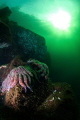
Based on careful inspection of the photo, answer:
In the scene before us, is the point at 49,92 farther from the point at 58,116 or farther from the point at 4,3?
the point at 4,3

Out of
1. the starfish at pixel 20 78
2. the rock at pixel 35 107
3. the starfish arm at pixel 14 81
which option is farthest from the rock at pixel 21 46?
Answer: the rock at pixel 35 107

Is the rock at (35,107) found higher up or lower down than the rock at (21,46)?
lower down

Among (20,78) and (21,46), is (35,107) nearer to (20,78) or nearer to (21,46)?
(20,78)

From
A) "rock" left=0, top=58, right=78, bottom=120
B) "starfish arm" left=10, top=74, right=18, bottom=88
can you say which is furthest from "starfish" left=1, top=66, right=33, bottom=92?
"rock" left=0, top=58, right=78, bottom=120

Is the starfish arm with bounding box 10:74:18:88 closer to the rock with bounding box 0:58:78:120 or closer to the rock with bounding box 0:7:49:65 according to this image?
the rock with bounding box 0:58:78:120

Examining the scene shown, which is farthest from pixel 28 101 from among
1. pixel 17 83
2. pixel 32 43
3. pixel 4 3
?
pixel 4 3

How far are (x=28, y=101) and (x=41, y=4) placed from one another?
1607 cm

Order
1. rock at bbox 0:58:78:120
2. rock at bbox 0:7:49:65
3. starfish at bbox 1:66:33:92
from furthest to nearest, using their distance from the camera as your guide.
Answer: rock at bbox 0:7:49:65
starfish at bbox 1:66:33:92
rock at bbox 0:58:78:120

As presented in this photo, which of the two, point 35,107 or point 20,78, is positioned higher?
point 20,78

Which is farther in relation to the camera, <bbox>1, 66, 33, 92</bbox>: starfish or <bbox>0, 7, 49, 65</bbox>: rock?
<bbox>0, 7, 49, 65</bbox>: rock

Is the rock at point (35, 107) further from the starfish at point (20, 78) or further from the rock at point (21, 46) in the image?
the rock at point (21, 46)

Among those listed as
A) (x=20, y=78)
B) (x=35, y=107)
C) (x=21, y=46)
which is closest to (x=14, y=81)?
(x=20, y=78)

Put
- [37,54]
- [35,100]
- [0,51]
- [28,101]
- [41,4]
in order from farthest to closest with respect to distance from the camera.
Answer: [41,4]
[37,54]
[0,51]
[35,100]
[28,101]

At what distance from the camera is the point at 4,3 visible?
52.5ft
